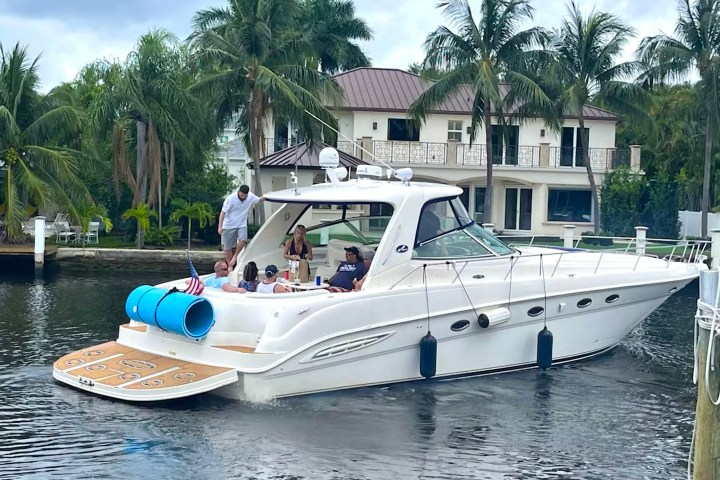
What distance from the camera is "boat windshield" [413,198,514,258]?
42.5ft

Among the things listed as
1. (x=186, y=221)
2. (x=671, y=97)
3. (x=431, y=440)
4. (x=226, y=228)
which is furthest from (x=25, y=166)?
(x=671, y=97)

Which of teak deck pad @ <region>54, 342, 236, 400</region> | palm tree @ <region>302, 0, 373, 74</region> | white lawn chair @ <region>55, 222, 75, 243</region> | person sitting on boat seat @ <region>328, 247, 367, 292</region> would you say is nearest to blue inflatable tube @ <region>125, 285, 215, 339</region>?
teak deck pad @ <region>54, 342, 236, 400</region>

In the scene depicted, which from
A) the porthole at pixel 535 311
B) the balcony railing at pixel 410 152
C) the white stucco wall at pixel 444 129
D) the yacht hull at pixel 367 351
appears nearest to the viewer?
the yacht hull at pixel 367 351

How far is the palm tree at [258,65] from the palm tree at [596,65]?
8869 mm

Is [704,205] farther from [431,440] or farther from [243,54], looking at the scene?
[431,440]

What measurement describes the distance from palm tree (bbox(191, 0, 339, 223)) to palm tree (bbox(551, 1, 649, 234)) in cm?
887

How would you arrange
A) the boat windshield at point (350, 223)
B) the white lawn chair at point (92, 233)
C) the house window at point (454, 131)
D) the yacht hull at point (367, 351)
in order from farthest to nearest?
the house window at point (454, 131) < the white lawn chair at point (92, 233) < the boat windshield at point (350, 223) < the yacht hull at point (367, 351)

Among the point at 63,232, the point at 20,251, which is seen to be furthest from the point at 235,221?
the point at 63,232

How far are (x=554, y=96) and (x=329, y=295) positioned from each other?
80.7 feet

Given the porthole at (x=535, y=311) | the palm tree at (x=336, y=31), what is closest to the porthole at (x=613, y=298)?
the porthole at (x=535, y=311)

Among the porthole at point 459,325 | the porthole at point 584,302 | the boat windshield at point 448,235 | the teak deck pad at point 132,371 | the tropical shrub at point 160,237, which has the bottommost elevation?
the teak deck pad at point 132,371

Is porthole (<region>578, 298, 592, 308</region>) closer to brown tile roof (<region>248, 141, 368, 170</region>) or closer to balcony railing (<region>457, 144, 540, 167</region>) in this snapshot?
brown tile roof (<region>248, 141, 368, 170</region>)

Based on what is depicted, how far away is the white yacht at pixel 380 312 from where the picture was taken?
11.4 meters

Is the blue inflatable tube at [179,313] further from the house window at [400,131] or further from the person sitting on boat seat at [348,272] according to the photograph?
the house window at [400,131]
